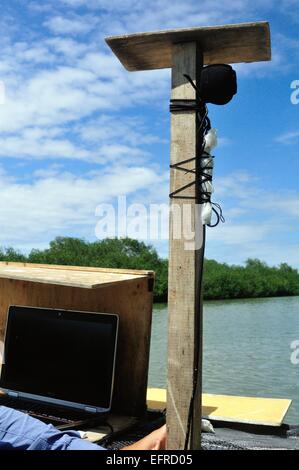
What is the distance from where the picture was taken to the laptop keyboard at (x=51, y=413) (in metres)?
3.12

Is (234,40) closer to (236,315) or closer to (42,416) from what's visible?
(42,416)

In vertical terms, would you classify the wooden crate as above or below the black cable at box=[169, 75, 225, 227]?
below

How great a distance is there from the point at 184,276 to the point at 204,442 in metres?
1.20

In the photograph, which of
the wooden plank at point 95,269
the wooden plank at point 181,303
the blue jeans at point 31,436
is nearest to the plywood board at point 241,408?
the wooden plank at point 95,269

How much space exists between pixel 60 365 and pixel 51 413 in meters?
0.28

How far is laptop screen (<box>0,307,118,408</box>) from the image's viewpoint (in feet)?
10.4

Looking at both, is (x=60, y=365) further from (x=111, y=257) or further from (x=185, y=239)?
(x=111, y=257)

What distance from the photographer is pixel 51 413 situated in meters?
3.28

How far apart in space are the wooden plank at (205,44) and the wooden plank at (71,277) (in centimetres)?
107

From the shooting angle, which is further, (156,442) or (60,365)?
(60,365)

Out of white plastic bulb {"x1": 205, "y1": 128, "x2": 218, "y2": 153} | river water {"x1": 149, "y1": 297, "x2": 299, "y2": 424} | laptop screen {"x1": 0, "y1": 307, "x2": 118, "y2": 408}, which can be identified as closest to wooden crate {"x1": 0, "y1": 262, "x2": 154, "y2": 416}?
laptop screen {"x1": 0, "y1": 307, "x2": 118, "y2": 408}

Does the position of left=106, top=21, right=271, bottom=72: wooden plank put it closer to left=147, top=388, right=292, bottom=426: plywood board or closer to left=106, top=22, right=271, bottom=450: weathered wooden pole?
left=106, top=22, right=271, bottom=450: weathered wooden pole

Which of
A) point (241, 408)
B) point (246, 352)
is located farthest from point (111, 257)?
point (241, 408)
